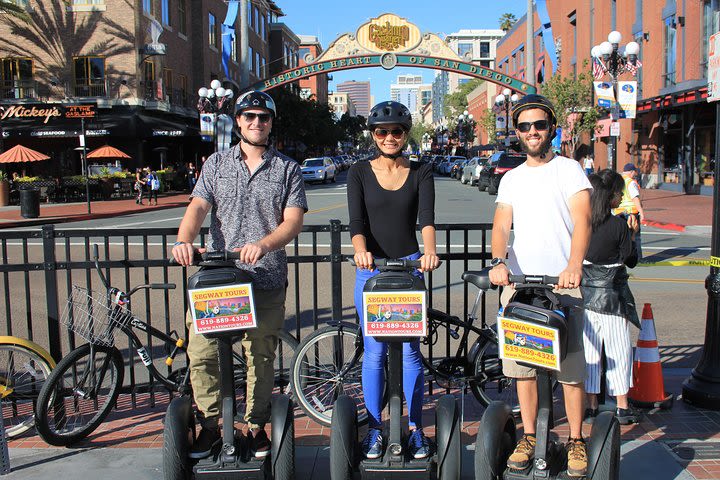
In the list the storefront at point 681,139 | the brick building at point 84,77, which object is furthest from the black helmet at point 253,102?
the brick building at point 84,77

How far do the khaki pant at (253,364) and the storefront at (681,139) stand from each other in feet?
85.3

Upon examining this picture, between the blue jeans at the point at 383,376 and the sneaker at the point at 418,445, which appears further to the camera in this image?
the blue jeans at the point at 383,376

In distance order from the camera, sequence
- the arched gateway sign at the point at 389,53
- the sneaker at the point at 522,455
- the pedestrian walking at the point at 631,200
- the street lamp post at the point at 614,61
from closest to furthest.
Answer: the sneaker at the point at 522,455 < the pedestrian walking at the point at 631,200 < the street lamp post at the point at 614,61 < the arched gateway sign at the point at 389,53

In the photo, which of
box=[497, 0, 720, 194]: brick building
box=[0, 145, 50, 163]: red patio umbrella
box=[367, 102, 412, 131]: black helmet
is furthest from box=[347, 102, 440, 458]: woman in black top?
box=[0, 145, 50, 163]: red patio umbrella

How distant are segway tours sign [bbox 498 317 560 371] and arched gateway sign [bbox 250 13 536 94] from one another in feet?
101

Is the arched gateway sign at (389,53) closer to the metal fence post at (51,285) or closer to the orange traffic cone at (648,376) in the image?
the orange traffic cone at (648,376)

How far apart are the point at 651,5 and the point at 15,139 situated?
31.8 metres

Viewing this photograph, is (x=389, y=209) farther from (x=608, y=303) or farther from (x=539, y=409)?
(x=608, y=303)

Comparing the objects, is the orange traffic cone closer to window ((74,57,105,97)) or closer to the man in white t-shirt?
the man in white t-shirt

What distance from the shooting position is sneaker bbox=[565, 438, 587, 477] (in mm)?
3289

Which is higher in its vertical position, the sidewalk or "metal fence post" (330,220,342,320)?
"metal fence post" (330,220,342,320)

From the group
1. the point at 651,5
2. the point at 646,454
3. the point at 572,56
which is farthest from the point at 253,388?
the point at 572,56

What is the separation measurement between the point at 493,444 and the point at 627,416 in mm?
1685

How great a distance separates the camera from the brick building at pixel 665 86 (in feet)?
91.1
